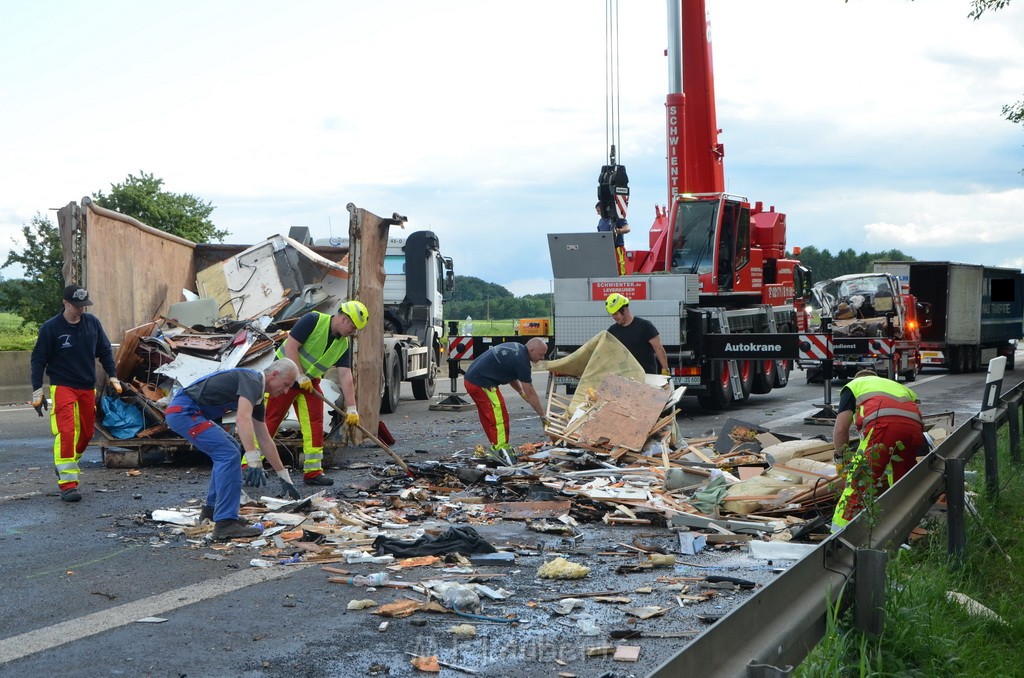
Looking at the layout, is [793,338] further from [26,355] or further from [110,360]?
[26,355]

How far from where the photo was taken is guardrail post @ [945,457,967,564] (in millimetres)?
5844

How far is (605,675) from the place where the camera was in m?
4.39

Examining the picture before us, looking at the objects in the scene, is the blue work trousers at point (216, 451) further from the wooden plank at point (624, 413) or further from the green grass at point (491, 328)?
the green grass at point (491, 328)

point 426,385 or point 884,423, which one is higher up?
point 884,423

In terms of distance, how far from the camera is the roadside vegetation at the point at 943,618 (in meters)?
3.83

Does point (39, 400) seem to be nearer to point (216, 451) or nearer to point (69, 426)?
point (69, 426)

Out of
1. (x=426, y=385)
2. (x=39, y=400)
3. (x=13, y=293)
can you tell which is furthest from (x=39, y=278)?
(x=39, y=400)

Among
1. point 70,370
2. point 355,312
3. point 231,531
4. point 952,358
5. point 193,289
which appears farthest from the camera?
point 952,358

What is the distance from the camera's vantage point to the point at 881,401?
6.68 m

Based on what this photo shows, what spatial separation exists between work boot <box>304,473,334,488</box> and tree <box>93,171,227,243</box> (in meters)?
20.8

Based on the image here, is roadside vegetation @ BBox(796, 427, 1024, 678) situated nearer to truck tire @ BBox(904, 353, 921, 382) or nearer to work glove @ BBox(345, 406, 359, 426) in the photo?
work glove @ BBox(345, 406, 359, 426)

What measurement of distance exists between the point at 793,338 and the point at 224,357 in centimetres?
803

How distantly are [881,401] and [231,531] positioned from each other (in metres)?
4.26

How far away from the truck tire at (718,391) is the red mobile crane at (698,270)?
0.02 metres
